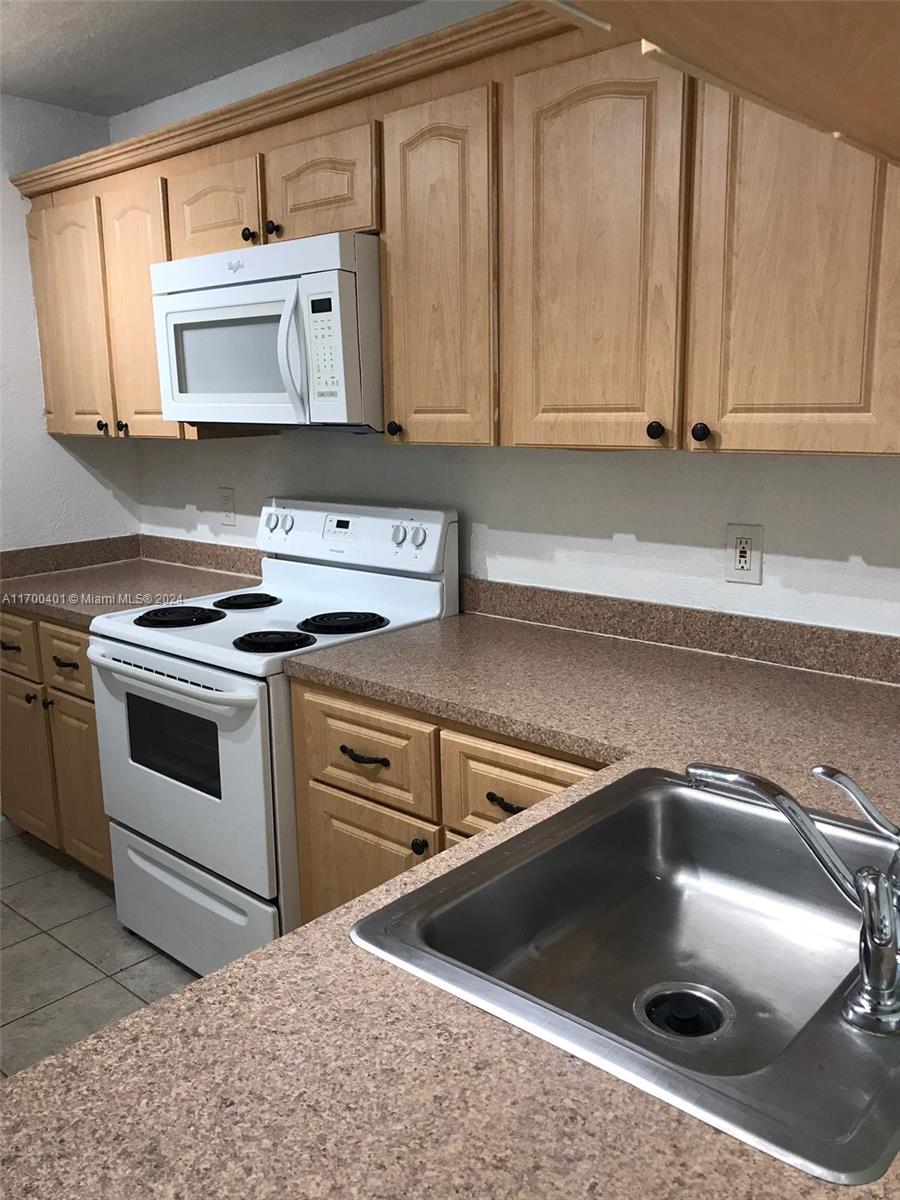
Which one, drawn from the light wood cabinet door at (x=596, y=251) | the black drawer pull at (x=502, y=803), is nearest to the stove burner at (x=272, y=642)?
the black drawer pull at (x=502, y=803)

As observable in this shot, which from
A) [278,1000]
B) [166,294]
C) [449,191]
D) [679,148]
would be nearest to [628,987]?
[278,1000]

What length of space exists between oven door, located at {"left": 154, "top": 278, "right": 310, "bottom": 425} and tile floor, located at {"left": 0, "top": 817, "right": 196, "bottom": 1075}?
1.47 metres

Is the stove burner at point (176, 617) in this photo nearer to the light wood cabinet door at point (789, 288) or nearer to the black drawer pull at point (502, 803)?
the black drawer pull at point (502, 803)

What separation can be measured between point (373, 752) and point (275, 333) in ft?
3.47

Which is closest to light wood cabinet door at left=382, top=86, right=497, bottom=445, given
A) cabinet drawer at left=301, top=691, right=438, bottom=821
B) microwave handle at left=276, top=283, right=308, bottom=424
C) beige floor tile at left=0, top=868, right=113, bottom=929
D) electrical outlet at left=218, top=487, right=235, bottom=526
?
microwave handle at left=276, top=283, right=308, bottom=424

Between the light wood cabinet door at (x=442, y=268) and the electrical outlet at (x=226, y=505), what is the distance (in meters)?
1.20

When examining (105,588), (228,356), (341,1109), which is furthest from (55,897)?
(341,1109)

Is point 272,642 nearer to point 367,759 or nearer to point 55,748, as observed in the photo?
point 367,759

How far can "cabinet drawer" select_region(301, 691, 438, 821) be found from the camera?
2002 mm

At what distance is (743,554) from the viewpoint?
2.09 metres

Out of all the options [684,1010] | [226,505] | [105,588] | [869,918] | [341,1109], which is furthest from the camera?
[226,505]

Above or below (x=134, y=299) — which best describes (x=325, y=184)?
above

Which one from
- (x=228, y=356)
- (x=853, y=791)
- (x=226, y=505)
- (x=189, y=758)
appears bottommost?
(x=189, y=758)

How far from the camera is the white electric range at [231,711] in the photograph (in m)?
2.26
